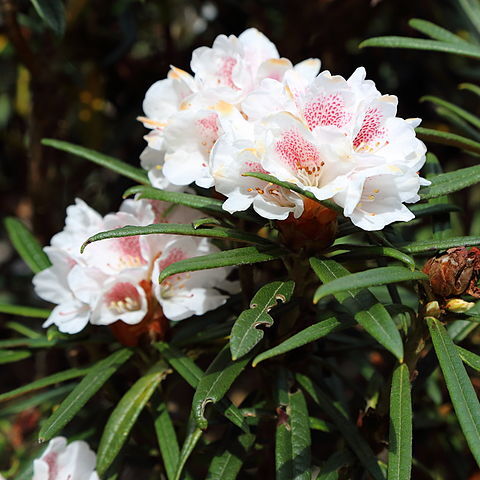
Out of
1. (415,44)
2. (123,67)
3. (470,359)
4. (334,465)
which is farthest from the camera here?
(123,67)

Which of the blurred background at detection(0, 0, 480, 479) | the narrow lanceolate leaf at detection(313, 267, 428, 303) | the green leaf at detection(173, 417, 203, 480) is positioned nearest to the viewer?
the narrow lanceolate leaf at detection(313, 267, 428, 303)

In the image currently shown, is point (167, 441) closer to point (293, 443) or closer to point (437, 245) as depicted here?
point (293, 443)

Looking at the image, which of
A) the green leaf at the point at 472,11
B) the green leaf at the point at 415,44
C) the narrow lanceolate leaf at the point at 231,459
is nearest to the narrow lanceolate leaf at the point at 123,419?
the narrow lanceolate leaf at the point at 231,459

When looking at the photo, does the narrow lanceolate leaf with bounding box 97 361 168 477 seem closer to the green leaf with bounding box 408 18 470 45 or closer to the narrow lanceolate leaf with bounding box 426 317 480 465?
the narrow lanceolate leaf with bounding box 426 317 480 465

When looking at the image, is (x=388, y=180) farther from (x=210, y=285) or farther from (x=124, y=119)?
(x=124, y=119)

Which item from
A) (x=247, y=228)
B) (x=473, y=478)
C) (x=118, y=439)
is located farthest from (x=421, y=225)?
(x=118, y=439)

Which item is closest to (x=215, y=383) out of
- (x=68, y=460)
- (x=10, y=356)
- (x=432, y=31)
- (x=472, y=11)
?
(x=68, y=460)

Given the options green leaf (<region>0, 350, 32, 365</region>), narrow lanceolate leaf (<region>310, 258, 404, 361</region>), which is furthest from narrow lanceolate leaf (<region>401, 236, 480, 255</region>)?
green leaf (<region>0, 350, 32, 365</region>)
